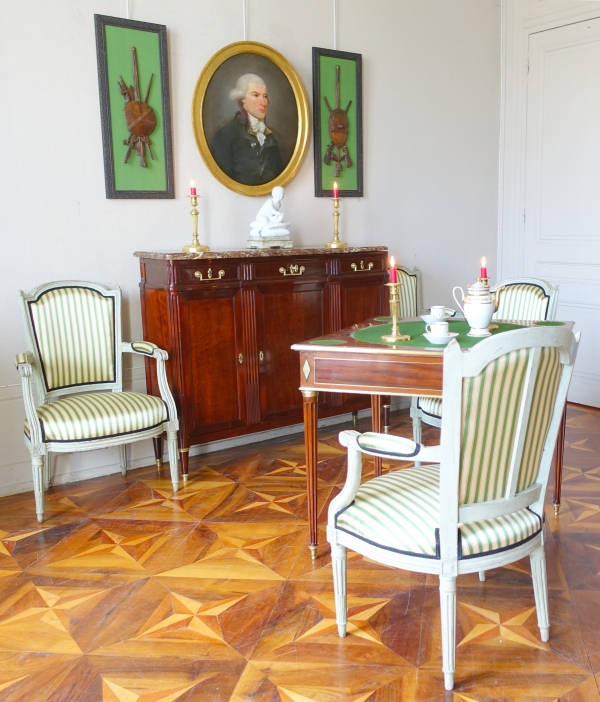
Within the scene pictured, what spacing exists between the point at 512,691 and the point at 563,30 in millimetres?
4869

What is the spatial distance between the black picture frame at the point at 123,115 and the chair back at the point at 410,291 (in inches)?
67.2

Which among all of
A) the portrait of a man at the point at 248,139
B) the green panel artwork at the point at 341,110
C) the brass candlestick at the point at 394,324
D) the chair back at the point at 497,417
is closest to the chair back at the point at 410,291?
the green panel artwork at the point at 341,110

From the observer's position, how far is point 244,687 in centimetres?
213

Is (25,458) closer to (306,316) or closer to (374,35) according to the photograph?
(306,316)

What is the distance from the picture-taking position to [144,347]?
386 cm

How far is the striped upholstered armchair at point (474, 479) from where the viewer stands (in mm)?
1879

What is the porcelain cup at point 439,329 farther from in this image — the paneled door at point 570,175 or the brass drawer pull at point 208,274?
the paneled door at point 570,175

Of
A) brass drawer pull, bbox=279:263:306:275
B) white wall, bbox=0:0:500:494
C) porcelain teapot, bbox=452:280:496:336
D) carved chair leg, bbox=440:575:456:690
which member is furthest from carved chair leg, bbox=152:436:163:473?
carved chair leg, bbox=440:575:456:690

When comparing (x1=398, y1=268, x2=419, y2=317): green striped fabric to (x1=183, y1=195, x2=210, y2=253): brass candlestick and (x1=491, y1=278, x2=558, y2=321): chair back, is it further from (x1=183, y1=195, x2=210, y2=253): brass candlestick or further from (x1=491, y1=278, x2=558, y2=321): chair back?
(x1=183, y1=195, x2=210, y2=253): brass candlestick

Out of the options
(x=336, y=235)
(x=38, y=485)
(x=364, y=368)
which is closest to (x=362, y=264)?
(x=336, y=235)

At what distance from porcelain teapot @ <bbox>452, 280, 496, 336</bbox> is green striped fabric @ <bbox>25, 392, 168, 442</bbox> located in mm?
1667

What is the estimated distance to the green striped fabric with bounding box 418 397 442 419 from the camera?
11.6 ft

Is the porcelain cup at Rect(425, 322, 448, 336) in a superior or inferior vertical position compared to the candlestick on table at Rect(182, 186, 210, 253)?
inferior

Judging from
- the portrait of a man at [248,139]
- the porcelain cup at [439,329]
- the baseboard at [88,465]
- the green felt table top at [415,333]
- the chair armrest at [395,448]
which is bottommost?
the baseboard at [88,465]
